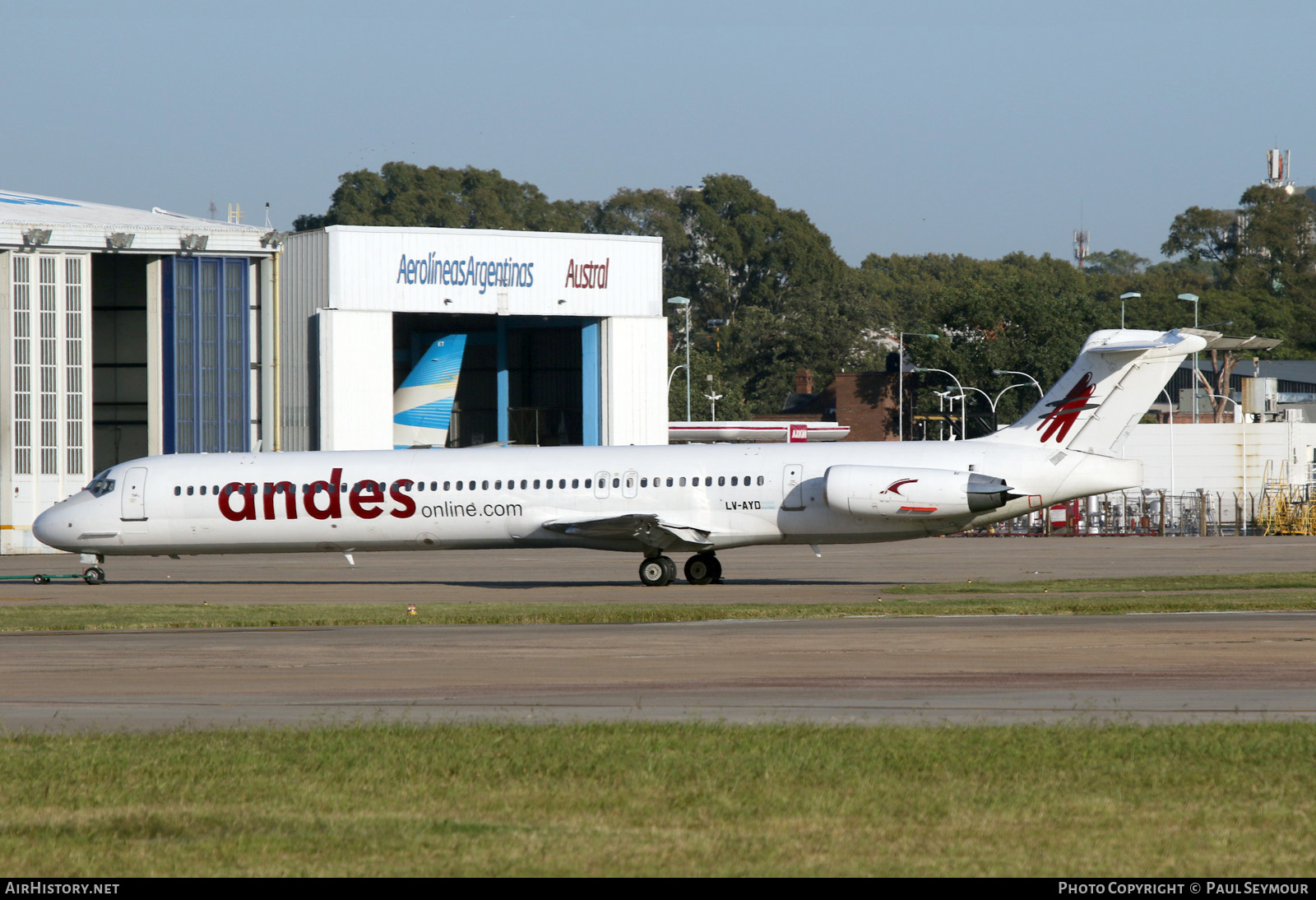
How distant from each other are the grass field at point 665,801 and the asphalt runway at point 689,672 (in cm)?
128

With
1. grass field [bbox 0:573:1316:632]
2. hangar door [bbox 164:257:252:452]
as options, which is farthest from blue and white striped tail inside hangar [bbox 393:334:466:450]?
grass field [bbox 0:573:1316:632]

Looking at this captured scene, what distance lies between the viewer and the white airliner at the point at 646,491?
99.7 feet

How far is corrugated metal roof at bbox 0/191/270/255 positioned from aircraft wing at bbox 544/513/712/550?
75.2ft

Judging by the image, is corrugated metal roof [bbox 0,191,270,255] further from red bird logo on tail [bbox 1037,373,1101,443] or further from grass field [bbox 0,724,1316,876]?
grass field [bbox 0,724,1316,876]

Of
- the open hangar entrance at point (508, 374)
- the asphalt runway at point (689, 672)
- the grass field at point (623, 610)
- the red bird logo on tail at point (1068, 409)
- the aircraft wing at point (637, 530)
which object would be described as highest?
the open hangar entrance at point (508, 374)

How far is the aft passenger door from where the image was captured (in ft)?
111

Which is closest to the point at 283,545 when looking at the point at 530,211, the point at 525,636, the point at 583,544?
the point at 583,544

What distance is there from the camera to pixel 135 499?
34.0 m

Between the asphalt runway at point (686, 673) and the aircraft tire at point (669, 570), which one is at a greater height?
the asphalt runway at point (686, 673)

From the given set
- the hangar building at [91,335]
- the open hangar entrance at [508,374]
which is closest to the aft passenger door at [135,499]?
the hangar building at [91,335]

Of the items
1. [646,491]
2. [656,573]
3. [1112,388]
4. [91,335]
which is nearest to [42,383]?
[91,335]

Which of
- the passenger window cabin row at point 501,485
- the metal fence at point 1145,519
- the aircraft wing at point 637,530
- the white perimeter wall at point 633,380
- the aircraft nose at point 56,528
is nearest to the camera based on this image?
the aircraft wing at point 637,530

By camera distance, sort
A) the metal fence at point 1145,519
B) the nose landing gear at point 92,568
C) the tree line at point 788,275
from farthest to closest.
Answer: the tree line at point 788,275
the metal fence at point 1145,519
the nose landing gear at point 92,568

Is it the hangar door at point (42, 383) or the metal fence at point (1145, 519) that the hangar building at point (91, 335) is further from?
the metal fence at point (1145, 519)
